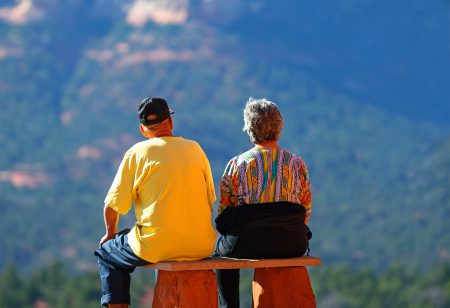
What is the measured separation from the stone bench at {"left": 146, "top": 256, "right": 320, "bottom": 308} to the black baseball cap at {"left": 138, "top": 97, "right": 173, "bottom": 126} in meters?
0.68

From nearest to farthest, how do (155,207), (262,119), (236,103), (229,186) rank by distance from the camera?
(155,207) → (262,119) → (229,186) → (236,103)

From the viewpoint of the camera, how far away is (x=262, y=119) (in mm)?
5484

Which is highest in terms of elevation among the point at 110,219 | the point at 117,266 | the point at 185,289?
the point at 110,219

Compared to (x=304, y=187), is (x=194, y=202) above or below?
below

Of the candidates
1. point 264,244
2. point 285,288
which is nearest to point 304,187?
point 264,244

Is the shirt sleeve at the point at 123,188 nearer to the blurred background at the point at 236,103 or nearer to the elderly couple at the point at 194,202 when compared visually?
the elderly couple at the point at 194,202

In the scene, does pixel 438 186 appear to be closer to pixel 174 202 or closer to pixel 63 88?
pixel 63 88

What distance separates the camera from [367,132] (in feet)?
256

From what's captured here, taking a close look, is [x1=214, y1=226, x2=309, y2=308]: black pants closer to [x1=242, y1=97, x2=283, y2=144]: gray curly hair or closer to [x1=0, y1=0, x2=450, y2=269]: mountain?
[x1=242, y1=97, x2=283, y2=144]: gray curly hair

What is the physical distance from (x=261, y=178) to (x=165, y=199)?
515 millimetres

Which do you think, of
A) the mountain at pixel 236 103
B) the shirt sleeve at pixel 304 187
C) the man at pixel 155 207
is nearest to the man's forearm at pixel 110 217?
the man at pixel 155 207

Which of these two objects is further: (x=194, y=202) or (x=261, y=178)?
(x=261, y=178)

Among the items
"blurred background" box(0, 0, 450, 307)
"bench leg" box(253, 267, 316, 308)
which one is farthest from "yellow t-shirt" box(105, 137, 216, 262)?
"blurred background" box(0, 0, 450, 307)

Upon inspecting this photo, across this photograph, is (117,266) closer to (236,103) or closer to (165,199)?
(165,199)
